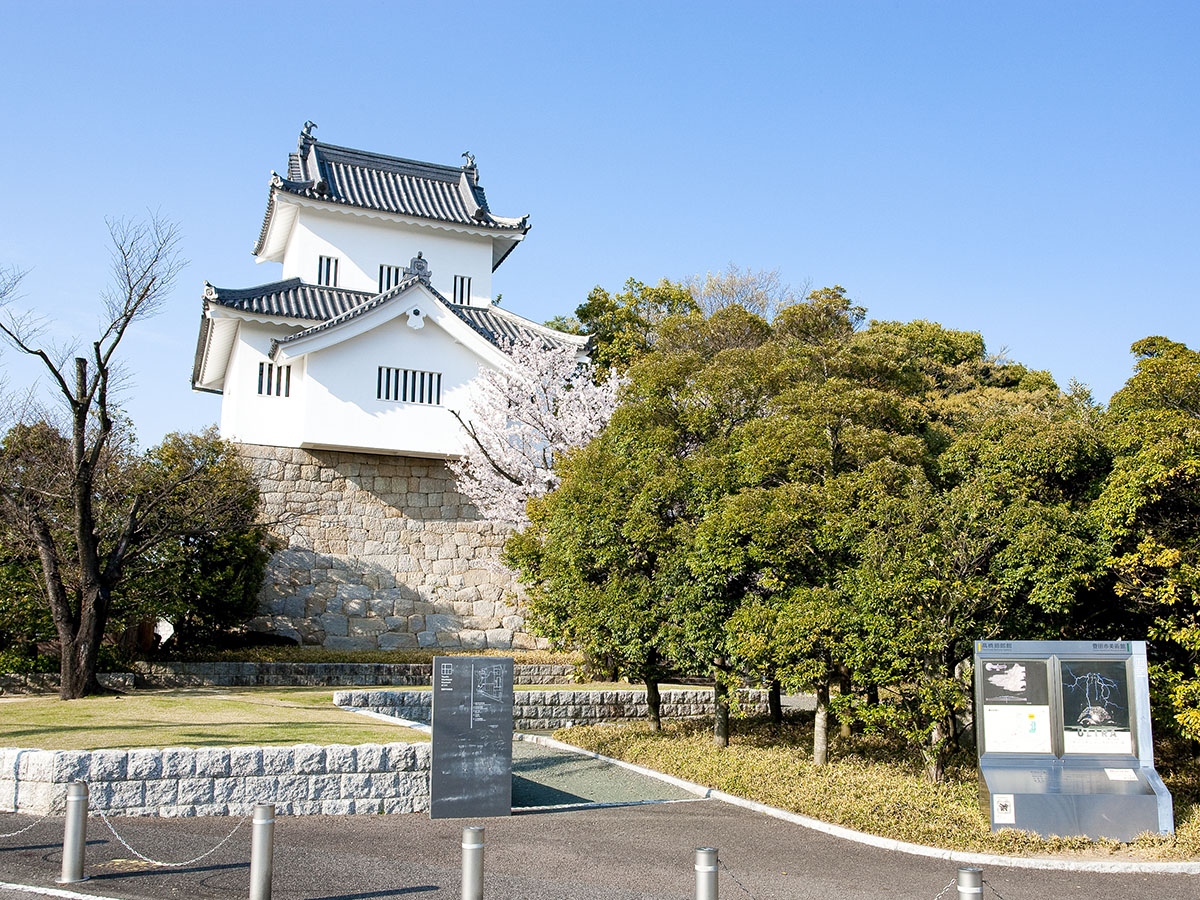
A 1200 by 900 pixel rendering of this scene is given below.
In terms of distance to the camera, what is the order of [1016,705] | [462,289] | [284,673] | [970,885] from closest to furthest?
[970,885], [1016,705], [284,673], [462,289]

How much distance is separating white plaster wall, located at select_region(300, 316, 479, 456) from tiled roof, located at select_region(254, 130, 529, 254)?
4.48m

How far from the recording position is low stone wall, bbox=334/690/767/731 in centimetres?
1611

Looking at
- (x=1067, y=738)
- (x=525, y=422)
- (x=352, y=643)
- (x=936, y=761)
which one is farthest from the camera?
(x=352, y=643)

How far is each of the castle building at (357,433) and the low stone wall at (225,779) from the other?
13557mm

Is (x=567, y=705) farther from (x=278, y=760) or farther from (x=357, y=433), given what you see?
(x=357, y=433)

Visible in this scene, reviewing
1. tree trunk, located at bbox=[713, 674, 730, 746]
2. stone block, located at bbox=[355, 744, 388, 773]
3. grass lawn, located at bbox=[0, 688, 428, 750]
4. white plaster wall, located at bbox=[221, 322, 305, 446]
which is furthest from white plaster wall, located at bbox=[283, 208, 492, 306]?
stone block, located at bbox=[355, 744, 388, 773]

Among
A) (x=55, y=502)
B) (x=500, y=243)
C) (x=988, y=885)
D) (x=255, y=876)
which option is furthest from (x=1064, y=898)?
(x=500, y=243)

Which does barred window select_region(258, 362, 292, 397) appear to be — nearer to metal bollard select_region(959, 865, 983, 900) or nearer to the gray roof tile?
the gray roof tile

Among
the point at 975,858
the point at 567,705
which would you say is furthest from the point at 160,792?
the point at 567,705

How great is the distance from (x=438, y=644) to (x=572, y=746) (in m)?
9.97

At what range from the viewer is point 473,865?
646cm

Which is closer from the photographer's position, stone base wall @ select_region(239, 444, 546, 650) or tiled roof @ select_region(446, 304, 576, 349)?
stone base wall @ select_region(239, 444, 546, 650)

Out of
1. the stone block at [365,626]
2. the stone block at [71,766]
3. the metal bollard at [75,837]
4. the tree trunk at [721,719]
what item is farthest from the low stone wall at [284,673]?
the metal bollard at [75,837]

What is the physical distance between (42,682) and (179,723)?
6698mm
